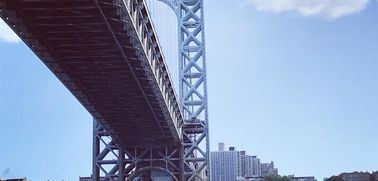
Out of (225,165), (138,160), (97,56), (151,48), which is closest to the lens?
(97,56)

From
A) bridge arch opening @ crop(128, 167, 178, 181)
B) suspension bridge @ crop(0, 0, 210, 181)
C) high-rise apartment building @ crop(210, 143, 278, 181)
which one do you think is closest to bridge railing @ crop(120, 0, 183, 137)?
suspension bridge @ crop(0, 0, 210, 181)

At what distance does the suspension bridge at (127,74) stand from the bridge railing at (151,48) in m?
0.06

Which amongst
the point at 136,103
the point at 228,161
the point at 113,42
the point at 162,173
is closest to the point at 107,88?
the point at 136,103

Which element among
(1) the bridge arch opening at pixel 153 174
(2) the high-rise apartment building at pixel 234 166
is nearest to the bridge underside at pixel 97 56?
(1) the bridge arch opening at pixel 153 174

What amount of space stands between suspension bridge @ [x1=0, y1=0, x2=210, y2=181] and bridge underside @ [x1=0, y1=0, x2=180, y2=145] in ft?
0.16

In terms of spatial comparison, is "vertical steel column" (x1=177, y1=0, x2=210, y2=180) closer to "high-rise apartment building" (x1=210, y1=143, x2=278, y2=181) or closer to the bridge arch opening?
the bridge arch opening

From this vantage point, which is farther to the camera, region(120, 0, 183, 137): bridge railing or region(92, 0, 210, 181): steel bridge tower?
region(92, 0, 210, 181): steel bridge tower

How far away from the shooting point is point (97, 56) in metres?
41.9

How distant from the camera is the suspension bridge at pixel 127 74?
115 ft

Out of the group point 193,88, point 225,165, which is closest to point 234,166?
point 225,165

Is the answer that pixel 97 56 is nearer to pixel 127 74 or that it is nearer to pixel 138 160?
pixel 127 74

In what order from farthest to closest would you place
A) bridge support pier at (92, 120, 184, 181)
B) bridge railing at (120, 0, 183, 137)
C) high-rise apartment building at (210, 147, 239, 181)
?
high-rise apartment building at (210, 147, 239, 181)
bridge support pier at (92, 120, 184, 181)
bridge railing at (120, 0, 183, 137)

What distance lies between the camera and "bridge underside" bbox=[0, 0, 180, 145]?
3422 cm

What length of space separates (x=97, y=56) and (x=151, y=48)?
453 cm
